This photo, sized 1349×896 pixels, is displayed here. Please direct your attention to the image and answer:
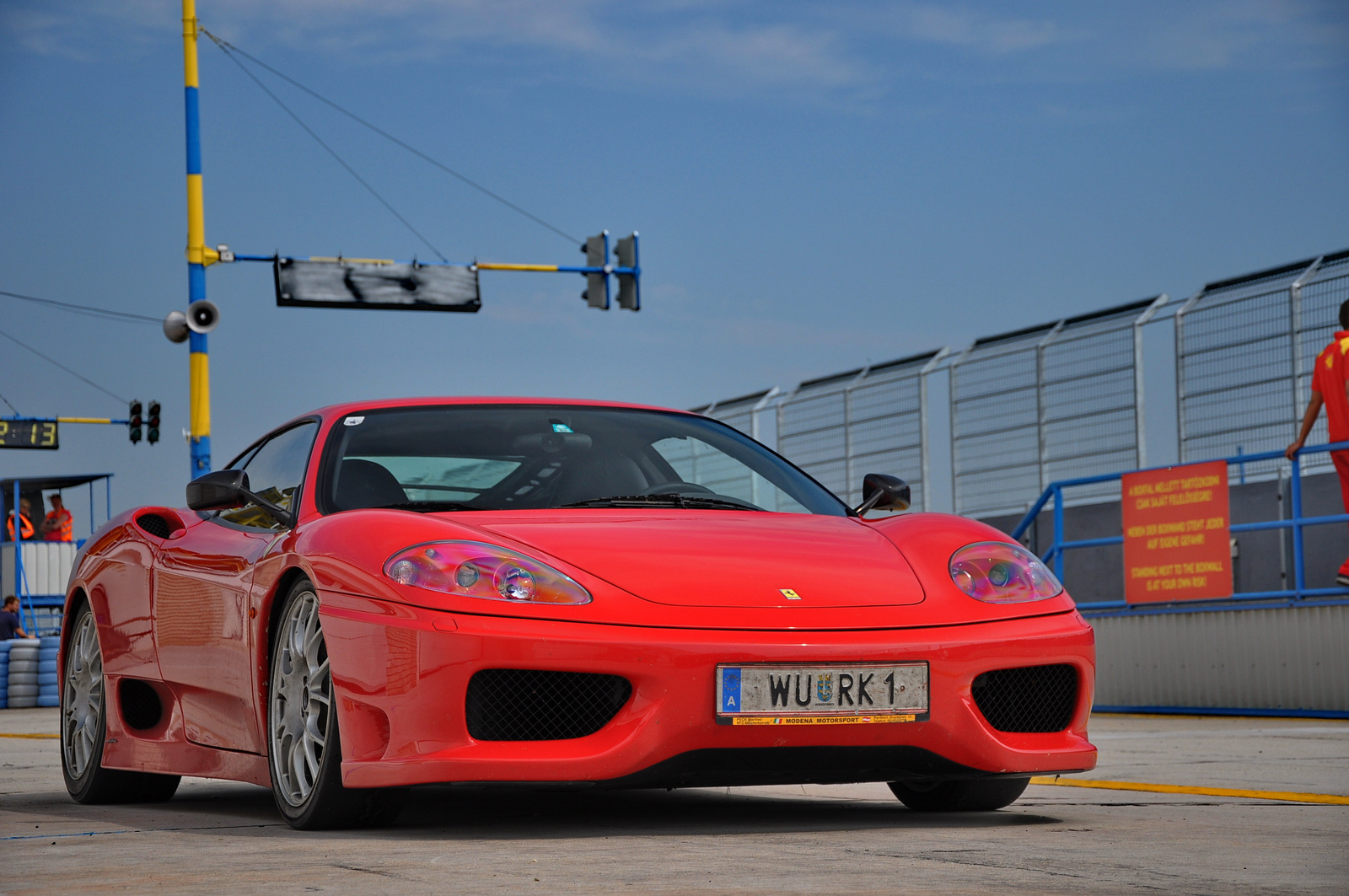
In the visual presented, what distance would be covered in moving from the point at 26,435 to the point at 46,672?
2324 cm

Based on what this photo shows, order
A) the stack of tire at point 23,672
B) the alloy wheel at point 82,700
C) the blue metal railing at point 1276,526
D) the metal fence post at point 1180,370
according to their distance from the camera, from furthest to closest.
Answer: the stack of tire at point 23,672 < the metal fence post at point 1180,370 < the blue metal railing at point 1276,526 < the alloy wheel at point 82,700

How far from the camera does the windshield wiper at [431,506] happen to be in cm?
493

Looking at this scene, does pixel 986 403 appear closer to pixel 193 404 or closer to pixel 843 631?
pixel 193 404

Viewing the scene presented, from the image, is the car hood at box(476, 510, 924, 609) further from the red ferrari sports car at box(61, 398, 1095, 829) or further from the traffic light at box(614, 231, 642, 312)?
the traffic light at box(614, 231, 642, 312)

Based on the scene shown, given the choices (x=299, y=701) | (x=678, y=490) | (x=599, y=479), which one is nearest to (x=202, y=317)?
(x=599, y=479)

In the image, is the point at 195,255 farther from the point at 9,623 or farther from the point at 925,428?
the point at 925,428

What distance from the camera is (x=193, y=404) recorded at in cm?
2161

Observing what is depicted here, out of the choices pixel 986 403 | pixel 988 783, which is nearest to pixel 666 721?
pixel 988 783

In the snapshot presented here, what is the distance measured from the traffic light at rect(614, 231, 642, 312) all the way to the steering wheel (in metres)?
20.5

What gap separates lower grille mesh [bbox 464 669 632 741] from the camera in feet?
14.0

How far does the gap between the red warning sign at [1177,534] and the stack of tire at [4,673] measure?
1322 centimetres

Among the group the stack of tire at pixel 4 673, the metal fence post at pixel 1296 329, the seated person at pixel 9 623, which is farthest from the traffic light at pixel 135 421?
the metal fence post at pixel 1296 329

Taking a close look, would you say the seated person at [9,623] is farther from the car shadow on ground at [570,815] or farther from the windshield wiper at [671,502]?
the windshield wiper at [671,502]

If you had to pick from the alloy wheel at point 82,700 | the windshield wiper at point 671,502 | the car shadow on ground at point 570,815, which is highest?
the windshield wiper at point 671,502
